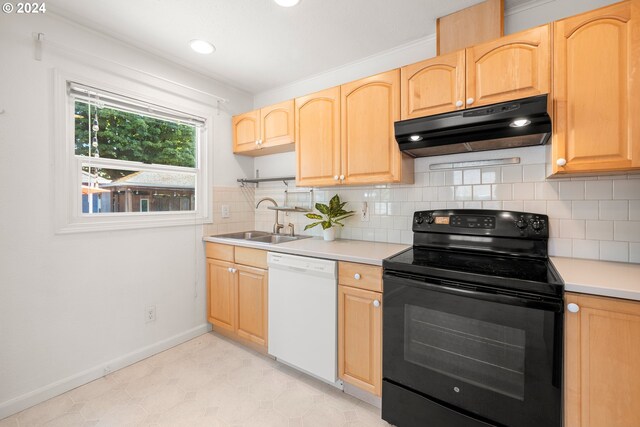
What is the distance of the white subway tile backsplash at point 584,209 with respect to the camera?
1592 mm

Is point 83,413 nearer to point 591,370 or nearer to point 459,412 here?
point 459,412

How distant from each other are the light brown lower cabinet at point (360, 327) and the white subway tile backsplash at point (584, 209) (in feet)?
3.89

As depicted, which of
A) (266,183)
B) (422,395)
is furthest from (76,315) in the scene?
(422,395)

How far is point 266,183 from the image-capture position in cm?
312

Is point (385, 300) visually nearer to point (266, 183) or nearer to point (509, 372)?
point (509, 372)

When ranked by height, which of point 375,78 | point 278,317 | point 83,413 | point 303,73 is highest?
point 303,73

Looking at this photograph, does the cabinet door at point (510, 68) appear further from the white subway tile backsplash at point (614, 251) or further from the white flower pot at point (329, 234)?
the white flower pot at point (329, 234)

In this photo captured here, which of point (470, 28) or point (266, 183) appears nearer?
point (470, 28)

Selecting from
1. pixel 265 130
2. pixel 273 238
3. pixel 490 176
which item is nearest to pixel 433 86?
pixel 490 176

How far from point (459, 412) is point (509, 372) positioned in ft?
1.05

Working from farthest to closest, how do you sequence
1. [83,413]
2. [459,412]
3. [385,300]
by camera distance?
[83,413]
[385,300]
[459,412]

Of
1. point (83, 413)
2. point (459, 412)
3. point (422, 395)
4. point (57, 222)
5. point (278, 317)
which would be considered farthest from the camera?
point (278, 317)

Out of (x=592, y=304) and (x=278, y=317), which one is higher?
(x=592, y=304)

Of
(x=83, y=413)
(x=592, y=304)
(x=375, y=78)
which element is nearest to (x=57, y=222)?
(x=83, y=413)
